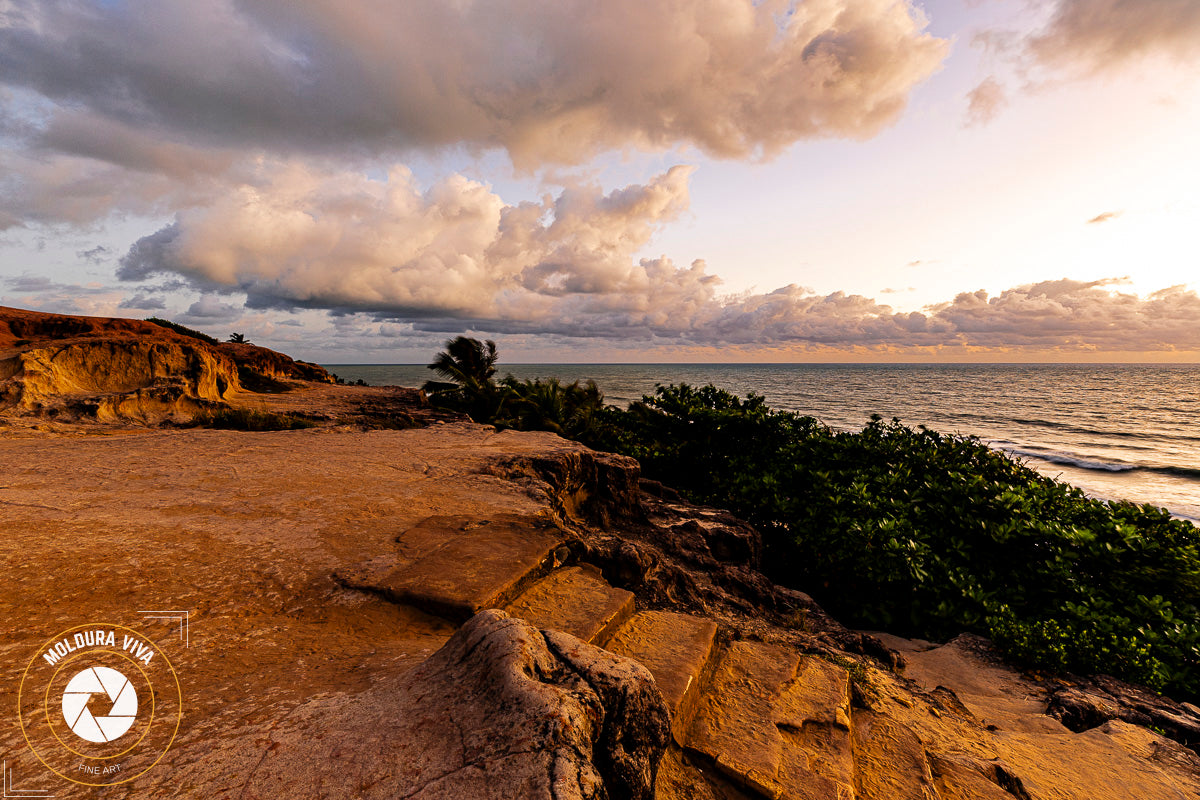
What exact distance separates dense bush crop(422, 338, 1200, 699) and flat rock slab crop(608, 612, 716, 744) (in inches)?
130

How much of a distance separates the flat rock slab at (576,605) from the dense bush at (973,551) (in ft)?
11.9

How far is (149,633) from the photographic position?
2.36 meters

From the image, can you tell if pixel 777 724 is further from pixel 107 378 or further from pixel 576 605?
pixel 107 378

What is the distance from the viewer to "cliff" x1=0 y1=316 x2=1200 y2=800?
1.56m

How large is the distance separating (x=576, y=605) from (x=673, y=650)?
2.22ft

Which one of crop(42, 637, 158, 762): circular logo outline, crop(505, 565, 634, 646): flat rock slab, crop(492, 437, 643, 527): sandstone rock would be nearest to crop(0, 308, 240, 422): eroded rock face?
crop(492, 437, 643, 527): sandstone rock

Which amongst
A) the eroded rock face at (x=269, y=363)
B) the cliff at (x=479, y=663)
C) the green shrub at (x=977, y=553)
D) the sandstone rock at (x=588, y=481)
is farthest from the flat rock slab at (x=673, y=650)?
the eroded rock face at (x=269, y=363)

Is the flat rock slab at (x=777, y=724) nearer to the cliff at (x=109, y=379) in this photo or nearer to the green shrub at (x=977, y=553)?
the green shrub at (x=977, y=553)

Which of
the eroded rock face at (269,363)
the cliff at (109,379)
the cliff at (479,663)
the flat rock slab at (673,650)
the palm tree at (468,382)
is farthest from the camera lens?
the eroded rock face at (269,363)

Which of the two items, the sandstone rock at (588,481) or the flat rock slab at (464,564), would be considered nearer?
the flat rock slab at (464,564)

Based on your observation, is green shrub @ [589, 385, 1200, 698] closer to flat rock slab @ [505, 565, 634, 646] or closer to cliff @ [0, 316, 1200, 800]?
cliff @ [0, 316, 1200, 800]

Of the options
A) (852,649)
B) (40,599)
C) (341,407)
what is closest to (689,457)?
(852,649)

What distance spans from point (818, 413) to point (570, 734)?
34.0 m

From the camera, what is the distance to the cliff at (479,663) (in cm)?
156
